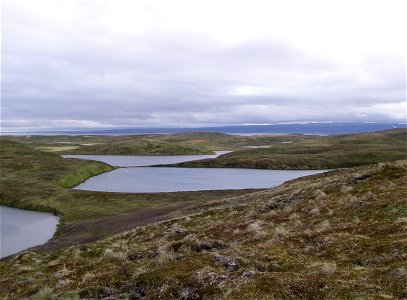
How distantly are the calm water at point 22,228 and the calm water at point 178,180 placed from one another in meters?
33.2

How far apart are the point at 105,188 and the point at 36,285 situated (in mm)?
99133

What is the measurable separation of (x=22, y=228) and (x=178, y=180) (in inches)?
2878

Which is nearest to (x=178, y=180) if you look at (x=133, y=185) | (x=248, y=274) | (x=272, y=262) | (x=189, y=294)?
(x=133, y=185)

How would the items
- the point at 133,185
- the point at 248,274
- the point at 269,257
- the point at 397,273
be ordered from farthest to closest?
the point at 133,185 → the point at 269,257 → the point at 248,274 → the point at 397,273

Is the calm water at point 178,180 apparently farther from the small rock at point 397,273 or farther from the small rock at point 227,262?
the small rock at point 397,273

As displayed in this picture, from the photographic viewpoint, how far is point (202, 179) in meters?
143

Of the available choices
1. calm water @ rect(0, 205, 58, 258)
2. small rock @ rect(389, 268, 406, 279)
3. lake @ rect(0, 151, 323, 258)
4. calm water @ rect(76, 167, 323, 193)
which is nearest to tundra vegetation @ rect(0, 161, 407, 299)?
small rock @ rect(389, 268, 406, 279)

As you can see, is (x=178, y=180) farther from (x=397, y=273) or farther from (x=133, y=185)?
(x=397, y=273)

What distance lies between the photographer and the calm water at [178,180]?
12113 cm

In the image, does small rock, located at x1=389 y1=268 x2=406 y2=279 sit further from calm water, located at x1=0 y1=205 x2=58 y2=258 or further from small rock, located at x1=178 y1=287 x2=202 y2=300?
calm water, located at x1=0 y1=205 x2=58 y2=258

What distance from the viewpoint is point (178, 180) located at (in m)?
140

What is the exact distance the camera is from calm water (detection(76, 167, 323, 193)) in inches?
4769

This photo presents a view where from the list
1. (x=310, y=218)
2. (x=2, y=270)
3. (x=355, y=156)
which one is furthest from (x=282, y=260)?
(x=355, y=156)

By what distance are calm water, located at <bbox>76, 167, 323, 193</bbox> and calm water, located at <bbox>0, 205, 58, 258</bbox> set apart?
3316 cm
